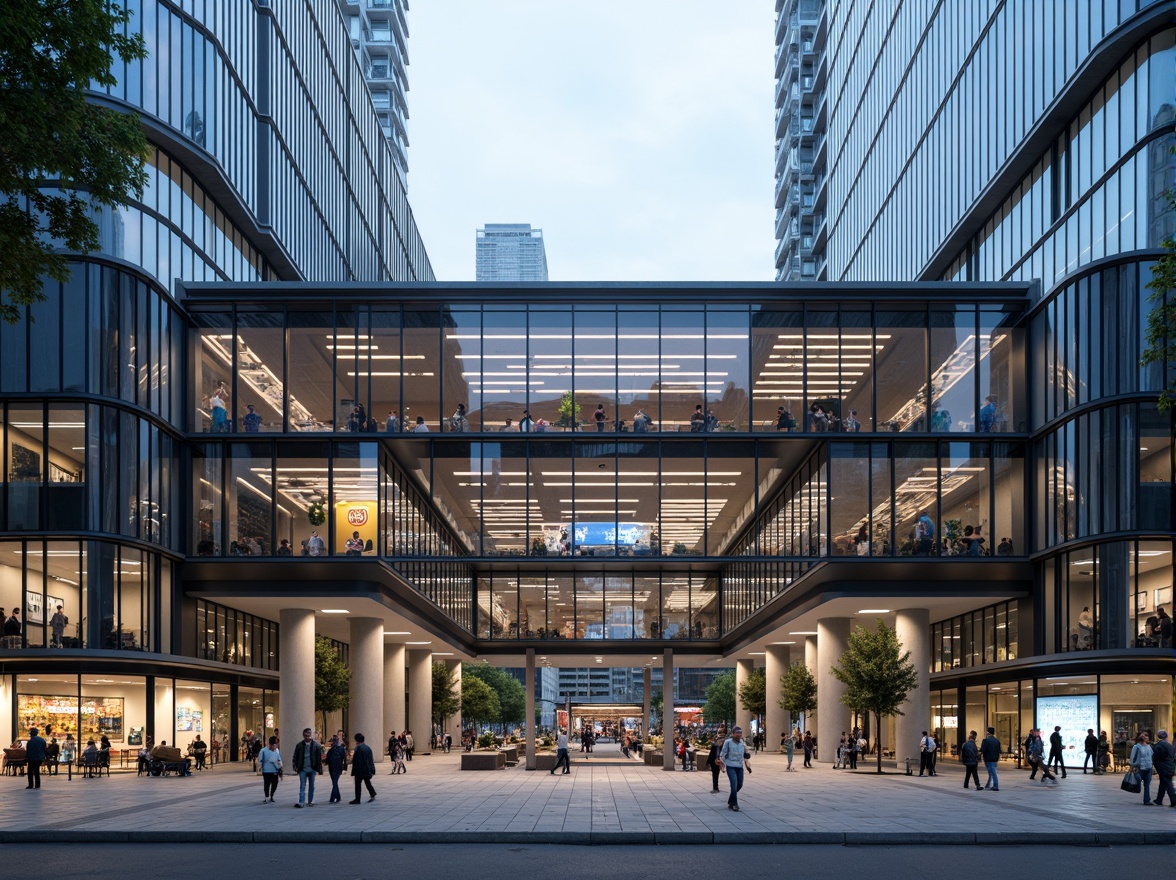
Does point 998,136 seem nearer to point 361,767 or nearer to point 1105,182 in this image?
point 1105,182

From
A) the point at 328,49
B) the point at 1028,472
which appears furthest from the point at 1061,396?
the point at 328,49

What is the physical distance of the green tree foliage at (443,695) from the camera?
244ft

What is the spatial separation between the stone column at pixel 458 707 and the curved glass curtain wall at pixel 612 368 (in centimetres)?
2851

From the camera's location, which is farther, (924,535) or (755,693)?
(755,693)

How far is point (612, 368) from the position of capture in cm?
4753

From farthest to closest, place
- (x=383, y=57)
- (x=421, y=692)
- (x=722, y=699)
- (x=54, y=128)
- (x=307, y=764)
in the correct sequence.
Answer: (x=383, y=57) → (x=722, y=699) → (x=421, y=692) → (x=307, y=764) → (x=54, y=128)

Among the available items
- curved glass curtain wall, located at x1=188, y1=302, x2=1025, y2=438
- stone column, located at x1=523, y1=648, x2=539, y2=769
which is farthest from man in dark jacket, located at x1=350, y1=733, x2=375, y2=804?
stone column, located at x1=523, y1=648, x2=539, y2=769

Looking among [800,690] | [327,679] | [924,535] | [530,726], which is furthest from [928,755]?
[327,679]

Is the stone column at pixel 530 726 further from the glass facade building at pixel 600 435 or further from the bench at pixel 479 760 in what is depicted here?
the glass facade building at pixel 600 435

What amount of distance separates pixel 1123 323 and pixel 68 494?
3397 centimetres

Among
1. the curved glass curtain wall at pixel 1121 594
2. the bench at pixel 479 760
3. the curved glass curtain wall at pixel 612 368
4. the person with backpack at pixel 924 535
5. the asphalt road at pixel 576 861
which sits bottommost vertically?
the bench at pixel 479 760

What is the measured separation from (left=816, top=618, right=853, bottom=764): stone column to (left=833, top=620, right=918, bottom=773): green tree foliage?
25.9 ft

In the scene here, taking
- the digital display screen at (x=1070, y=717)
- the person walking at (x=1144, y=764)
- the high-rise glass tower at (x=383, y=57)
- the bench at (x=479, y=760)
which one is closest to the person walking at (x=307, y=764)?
the person walking at (x=1144, y=764)

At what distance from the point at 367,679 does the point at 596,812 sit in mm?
26200
